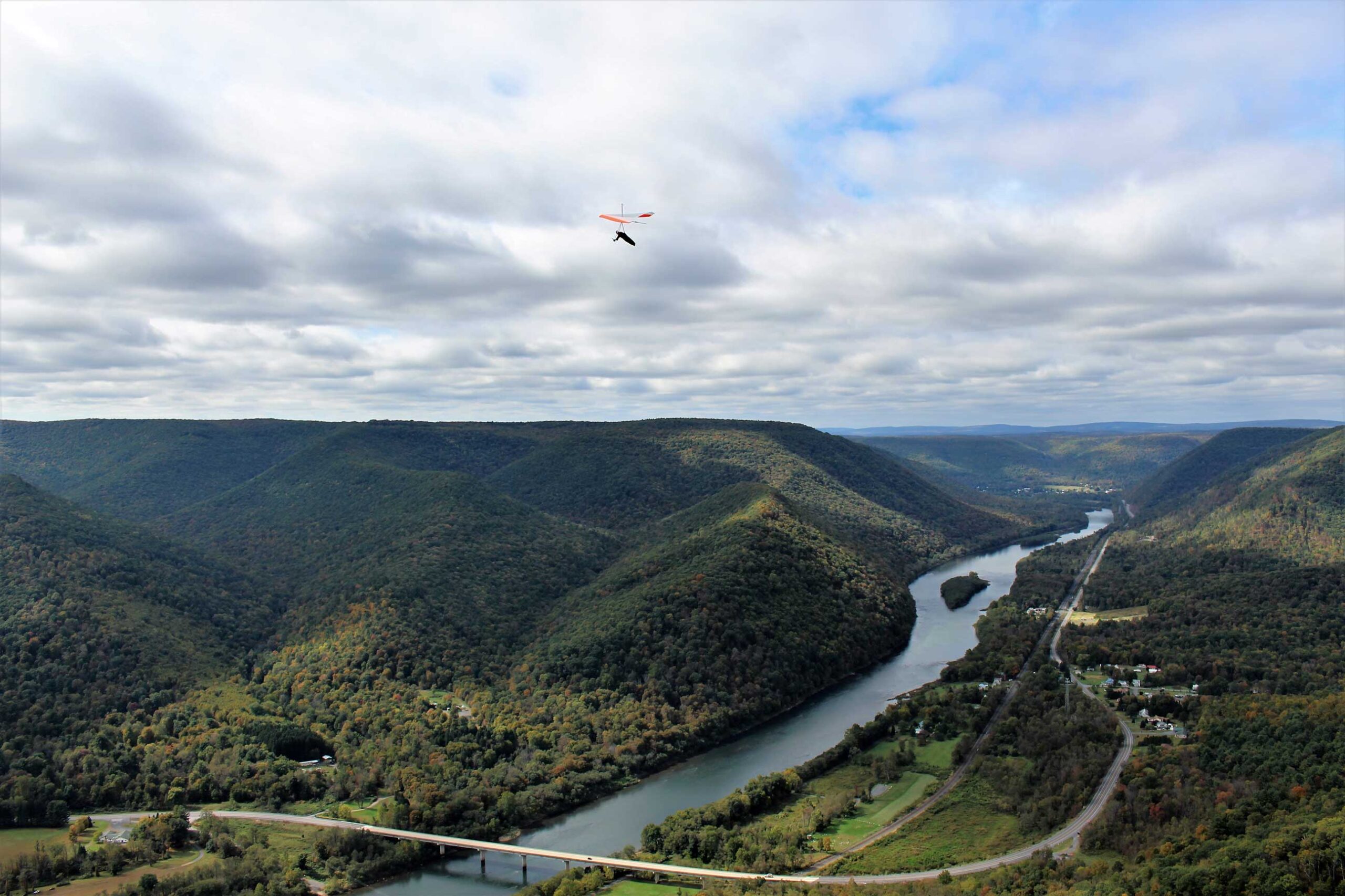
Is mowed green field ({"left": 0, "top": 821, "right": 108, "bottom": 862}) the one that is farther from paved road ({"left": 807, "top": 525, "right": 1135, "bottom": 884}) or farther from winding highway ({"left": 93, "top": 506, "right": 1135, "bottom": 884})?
paved road ({"left": 807, "top": 525, "right": 1135, "bottom": 884})

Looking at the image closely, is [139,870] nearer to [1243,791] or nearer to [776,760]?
[776,760]

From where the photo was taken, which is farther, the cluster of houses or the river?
the cluster of houses

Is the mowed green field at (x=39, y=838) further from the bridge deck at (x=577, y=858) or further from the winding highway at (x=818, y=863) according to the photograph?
the bridge deck at (x=577, y=858)

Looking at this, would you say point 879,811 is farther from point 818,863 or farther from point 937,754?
point 937,754

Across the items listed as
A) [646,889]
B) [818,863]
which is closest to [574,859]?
[646,889]

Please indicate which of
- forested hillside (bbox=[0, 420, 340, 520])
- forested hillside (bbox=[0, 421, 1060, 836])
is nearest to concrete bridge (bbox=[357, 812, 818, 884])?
forested hillside (bbox=[0, 421, 1060, 836])

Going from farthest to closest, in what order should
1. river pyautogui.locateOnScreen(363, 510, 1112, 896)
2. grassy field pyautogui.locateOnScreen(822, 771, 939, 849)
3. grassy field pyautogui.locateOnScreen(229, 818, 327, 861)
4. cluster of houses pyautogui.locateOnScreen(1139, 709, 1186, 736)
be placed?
1. cluster of houses pyautogui.locateOnScreen(1139, 709, 1186, 736)
2. grassy field pyautogui.locateOnScreen(822, 771, 939, 849)
3. grassy field pyautogui.locateOnScreen(229, 818, 327, 861)
4. river pyautogui.locateOnScreen(363, 510, 1112, 896)

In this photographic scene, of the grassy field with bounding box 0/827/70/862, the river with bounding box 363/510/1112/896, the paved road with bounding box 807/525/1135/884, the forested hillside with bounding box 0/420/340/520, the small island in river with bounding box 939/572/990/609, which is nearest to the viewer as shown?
the paved road with bounding box 807/525/1135/884
